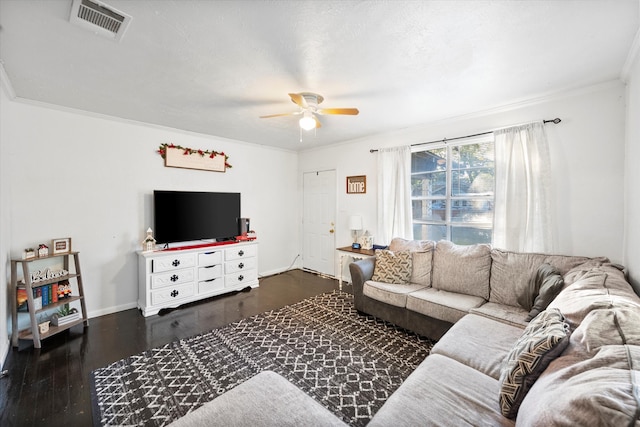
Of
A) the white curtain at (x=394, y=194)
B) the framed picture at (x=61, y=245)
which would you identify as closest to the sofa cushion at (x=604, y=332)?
the white curtain at (x=394, y=194)

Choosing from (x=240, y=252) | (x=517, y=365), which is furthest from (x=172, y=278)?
(x=517, y=365)

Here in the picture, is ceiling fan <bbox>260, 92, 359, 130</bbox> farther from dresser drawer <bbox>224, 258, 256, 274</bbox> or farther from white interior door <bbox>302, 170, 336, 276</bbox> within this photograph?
dresser drawer <bbox>224, 258, 256, 274</bbox>

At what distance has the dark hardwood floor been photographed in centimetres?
177

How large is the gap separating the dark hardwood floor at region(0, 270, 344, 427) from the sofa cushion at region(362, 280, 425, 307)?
1.16m

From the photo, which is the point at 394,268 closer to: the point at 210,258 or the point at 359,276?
the point at 359,276

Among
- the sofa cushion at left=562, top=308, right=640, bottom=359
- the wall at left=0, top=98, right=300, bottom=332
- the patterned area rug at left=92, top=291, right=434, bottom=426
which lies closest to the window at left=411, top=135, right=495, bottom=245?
the patterned area rug at left=92, top=291, right=434, bottom=426

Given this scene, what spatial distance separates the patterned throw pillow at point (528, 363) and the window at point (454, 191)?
2317mm

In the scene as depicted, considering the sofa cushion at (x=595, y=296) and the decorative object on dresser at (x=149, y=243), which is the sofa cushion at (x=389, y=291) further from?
the decorative object on dresser at (x=149, y=243)

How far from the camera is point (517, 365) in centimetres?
113

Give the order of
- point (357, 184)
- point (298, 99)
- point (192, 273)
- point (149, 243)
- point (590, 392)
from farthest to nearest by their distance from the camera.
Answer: point (357, 184) → point (192, 273) → point (149, 243) → point (298, 99) → point (590, 392)

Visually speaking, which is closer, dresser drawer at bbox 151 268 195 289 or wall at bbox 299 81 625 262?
wall at bbox 299 81 625 262

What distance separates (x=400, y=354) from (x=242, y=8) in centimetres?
288

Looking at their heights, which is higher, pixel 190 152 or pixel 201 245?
pixel 190 152

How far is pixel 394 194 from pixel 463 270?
1.49 metres
